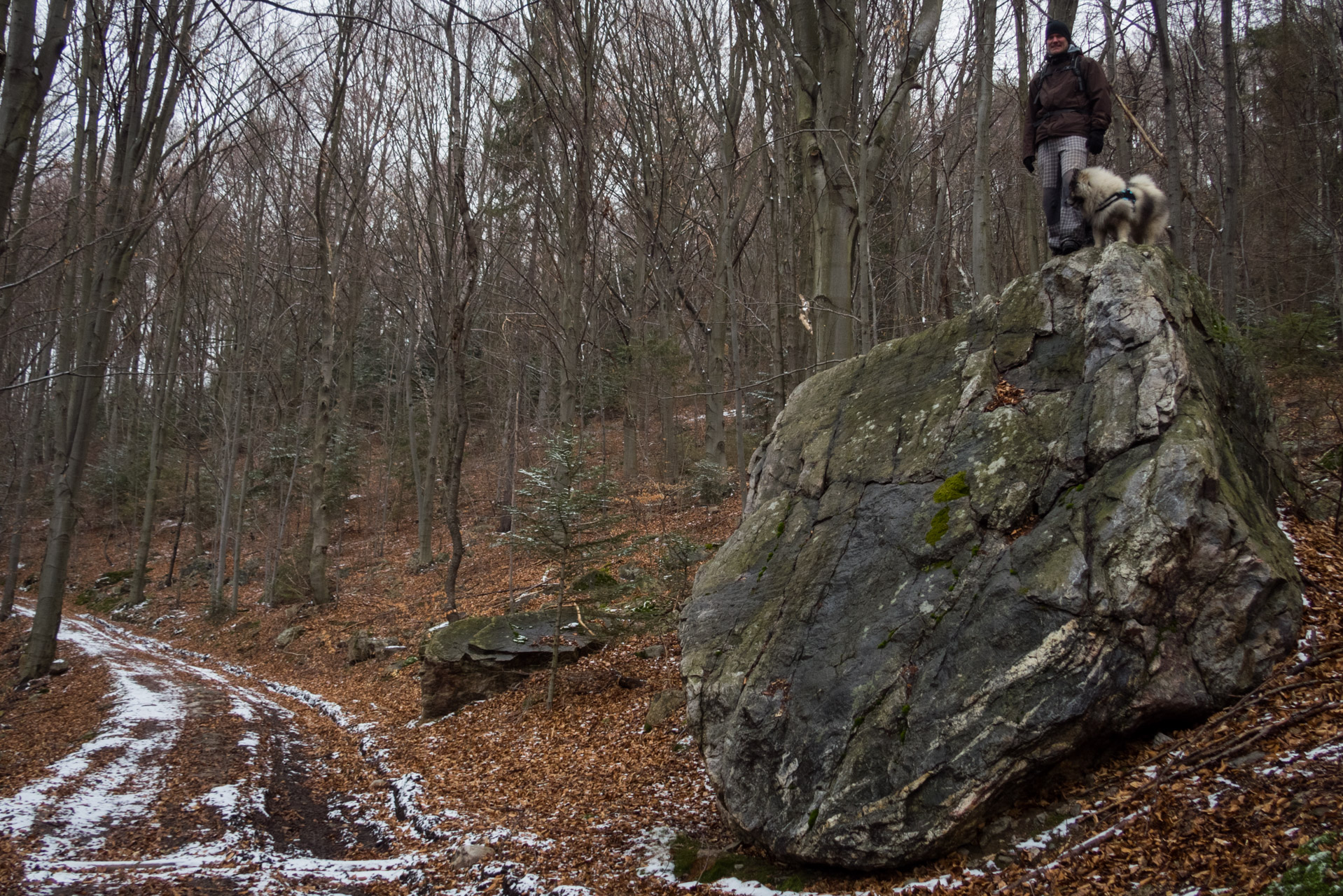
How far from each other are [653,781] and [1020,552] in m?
3.80

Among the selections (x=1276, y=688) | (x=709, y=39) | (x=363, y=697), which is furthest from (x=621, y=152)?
(x=1276, y=688)

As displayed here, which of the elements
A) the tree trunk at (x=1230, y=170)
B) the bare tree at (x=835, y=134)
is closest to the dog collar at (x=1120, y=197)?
the bare tree at (x=835, y=134)

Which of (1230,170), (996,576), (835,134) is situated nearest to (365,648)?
(835,134)

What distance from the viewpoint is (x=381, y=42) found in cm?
1459

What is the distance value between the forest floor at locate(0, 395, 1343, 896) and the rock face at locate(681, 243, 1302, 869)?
9.1 inches

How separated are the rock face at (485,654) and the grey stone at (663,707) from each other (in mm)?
2300

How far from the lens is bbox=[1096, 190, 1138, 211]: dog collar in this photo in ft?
16.0

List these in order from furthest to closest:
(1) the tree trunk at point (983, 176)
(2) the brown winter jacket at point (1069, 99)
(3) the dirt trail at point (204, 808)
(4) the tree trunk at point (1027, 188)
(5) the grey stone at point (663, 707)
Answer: (4) the tree trunk at point (1027, 188) < (1) the tree trunk at point (983, 176) < (5) the grey stone at point (663, 707) < (2) the brown winter jacket at point (1069, 99) < (3) the dirt trail at point (204, 808)

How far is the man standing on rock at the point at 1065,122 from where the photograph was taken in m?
5.47

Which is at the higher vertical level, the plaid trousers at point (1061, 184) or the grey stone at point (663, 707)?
the plaid trousers at point (1061, 184)

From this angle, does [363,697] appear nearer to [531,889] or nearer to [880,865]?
[531,889]

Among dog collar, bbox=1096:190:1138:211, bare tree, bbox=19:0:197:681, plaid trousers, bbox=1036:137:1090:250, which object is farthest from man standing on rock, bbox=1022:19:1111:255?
bare tree, bbox=19:0:197:681

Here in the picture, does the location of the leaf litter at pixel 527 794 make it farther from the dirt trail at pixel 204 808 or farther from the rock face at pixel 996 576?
the rock face at pixel 996 576

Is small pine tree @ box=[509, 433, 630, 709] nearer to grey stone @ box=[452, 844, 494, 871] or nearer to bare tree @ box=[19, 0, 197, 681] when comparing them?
grey stone @ box=[452, 844, 494, 871]
